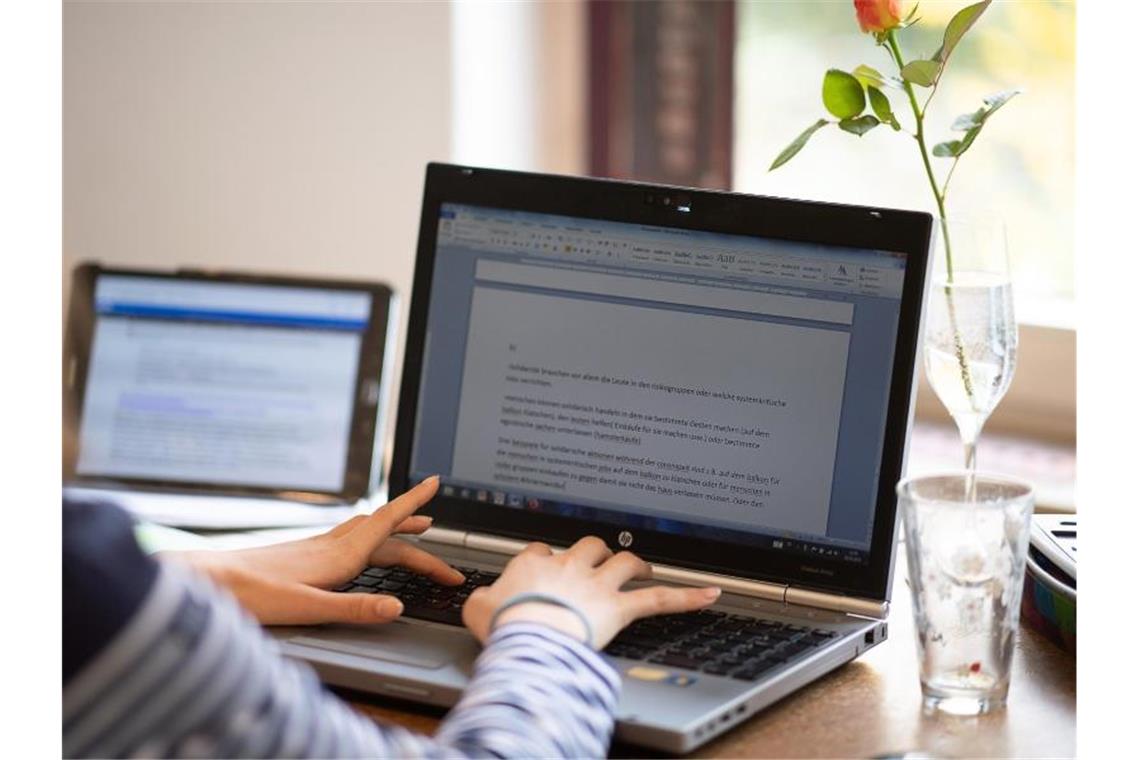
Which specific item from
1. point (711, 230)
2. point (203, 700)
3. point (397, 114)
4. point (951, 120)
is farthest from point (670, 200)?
point (397, 114)

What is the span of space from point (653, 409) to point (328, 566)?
26 cm

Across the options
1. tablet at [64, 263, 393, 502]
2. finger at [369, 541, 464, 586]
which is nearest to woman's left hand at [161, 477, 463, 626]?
finger at [369, 541, 464, 586]

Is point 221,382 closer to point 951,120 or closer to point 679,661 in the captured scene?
point 679,661

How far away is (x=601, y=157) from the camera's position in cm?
260

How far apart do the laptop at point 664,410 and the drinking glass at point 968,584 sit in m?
0.09

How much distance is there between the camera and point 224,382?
1.65 m

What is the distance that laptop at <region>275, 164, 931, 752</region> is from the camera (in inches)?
43.8

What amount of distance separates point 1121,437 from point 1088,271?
0.39 feet

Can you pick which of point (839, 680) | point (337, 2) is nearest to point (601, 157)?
point (337, 2)

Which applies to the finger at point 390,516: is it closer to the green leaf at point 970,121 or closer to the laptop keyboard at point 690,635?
the laptop keyboard at point 690,635

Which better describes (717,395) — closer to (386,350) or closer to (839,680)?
(839,680)

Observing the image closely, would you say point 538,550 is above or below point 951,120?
below

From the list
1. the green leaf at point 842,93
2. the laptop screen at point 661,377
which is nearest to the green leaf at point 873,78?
the green leaf at point 842,93

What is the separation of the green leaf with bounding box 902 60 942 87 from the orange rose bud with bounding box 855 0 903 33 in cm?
3
